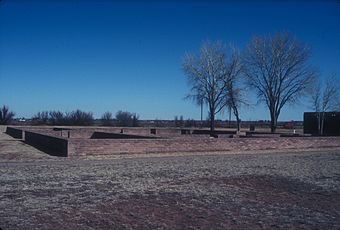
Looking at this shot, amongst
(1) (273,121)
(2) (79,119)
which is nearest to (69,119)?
(2) (79,119)

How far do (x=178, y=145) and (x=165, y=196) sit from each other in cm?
1040

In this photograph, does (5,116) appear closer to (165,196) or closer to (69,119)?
(69,119)

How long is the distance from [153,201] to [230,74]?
123 ft

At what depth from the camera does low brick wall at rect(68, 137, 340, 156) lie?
1605cm

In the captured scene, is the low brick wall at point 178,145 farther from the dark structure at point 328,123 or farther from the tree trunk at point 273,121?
the dark structure at point 328,123

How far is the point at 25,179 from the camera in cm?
979

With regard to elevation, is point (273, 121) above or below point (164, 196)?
above

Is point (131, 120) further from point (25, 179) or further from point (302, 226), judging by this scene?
point (302, 226)

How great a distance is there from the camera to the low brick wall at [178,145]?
52.6 ft

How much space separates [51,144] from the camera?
742 inches

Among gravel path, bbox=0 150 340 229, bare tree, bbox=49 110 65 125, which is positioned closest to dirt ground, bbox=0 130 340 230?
gravel path, bbox=0 150 340 229

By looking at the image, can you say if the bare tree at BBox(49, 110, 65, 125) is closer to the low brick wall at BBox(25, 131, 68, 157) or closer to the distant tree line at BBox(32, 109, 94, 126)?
the distant tree line at BBox(32, 109, 94, 126)

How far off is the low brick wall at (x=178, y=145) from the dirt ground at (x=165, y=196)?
2687mm

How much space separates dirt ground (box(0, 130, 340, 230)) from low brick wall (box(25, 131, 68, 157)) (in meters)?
2.69
